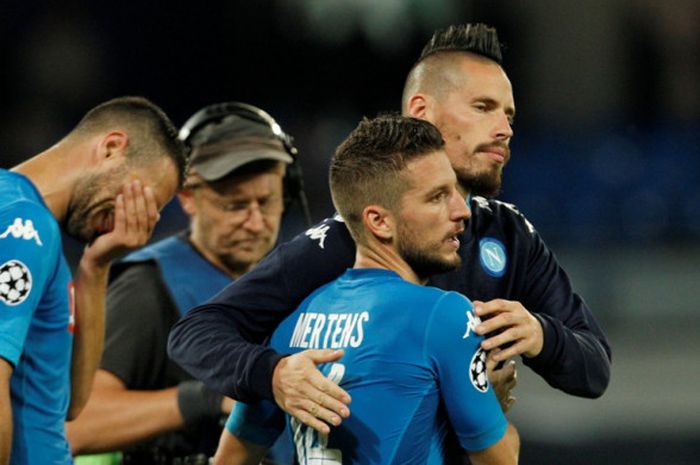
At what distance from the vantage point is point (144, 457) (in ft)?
14.0

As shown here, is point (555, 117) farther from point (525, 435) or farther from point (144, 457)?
point (144, 457)

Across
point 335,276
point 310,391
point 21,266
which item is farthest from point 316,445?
point 21,266

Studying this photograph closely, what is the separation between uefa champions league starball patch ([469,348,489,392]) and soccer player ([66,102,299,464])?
1.27m

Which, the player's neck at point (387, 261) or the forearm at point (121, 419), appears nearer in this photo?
the player's neck at point (387, 261)

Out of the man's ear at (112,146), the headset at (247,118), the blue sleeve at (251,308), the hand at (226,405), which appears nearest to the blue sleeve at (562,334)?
the blue sleeve at (251,308)

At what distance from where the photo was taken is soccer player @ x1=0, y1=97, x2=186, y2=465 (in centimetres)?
325

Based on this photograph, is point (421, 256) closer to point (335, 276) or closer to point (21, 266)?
point (335, 276)

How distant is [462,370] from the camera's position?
292cm

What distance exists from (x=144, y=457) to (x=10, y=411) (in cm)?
112

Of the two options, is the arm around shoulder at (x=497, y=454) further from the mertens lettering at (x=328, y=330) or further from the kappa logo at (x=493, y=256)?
the kappa logo at (x=493, y=256)

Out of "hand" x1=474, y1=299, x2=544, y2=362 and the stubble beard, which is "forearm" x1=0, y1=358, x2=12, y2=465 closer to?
the stubble beard

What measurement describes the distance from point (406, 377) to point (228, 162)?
1.71m

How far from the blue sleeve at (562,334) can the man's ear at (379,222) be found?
1.24 feet

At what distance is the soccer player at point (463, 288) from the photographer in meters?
2.98
